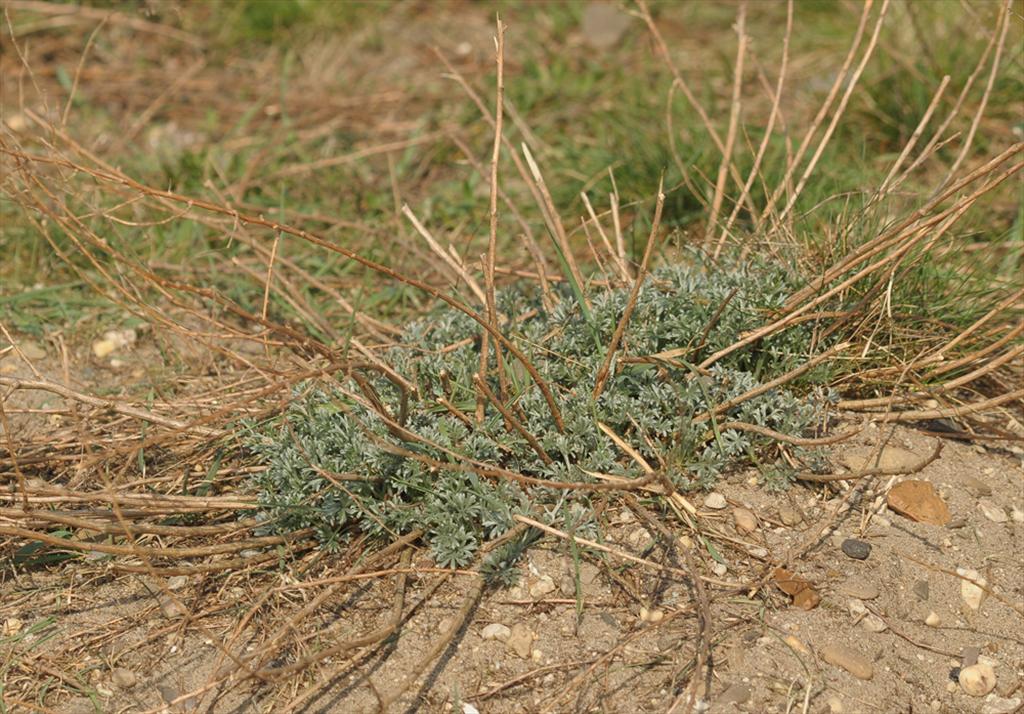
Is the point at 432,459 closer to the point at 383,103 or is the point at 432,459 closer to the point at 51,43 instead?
the point at 383,103

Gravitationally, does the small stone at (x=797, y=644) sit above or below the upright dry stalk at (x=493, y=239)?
below

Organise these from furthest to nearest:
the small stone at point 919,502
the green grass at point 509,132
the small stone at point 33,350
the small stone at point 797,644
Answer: the green grass at point 509,132 < the small stone at point 33,350 < the small stone at point 919,502 < the small stone at point 797,644

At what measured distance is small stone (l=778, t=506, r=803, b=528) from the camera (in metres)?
2.86

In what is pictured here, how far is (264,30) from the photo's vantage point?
540cm

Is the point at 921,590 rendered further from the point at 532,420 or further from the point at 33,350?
the point at 33,350

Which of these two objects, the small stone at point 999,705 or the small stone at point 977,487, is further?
the small stone at point 977,487

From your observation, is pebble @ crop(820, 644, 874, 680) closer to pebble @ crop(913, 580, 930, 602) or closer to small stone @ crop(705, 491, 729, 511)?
pebble @ crop(913, 580, 930, 602)

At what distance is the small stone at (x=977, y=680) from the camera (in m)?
2.52

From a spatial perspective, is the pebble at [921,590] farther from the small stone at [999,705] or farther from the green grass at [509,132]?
the green grass at [509,132]

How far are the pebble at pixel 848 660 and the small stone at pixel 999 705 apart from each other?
257 mm

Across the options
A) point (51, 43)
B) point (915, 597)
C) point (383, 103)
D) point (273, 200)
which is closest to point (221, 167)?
point (273, 200)

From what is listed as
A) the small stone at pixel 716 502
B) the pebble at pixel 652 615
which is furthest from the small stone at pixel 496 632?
the small stone at pixel 716 502

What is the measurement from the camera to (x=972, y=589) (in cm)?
273

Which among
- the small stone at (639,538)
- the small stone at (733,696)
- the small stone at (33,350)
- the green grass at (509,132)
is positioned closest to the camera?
the small stone at (733,696)
